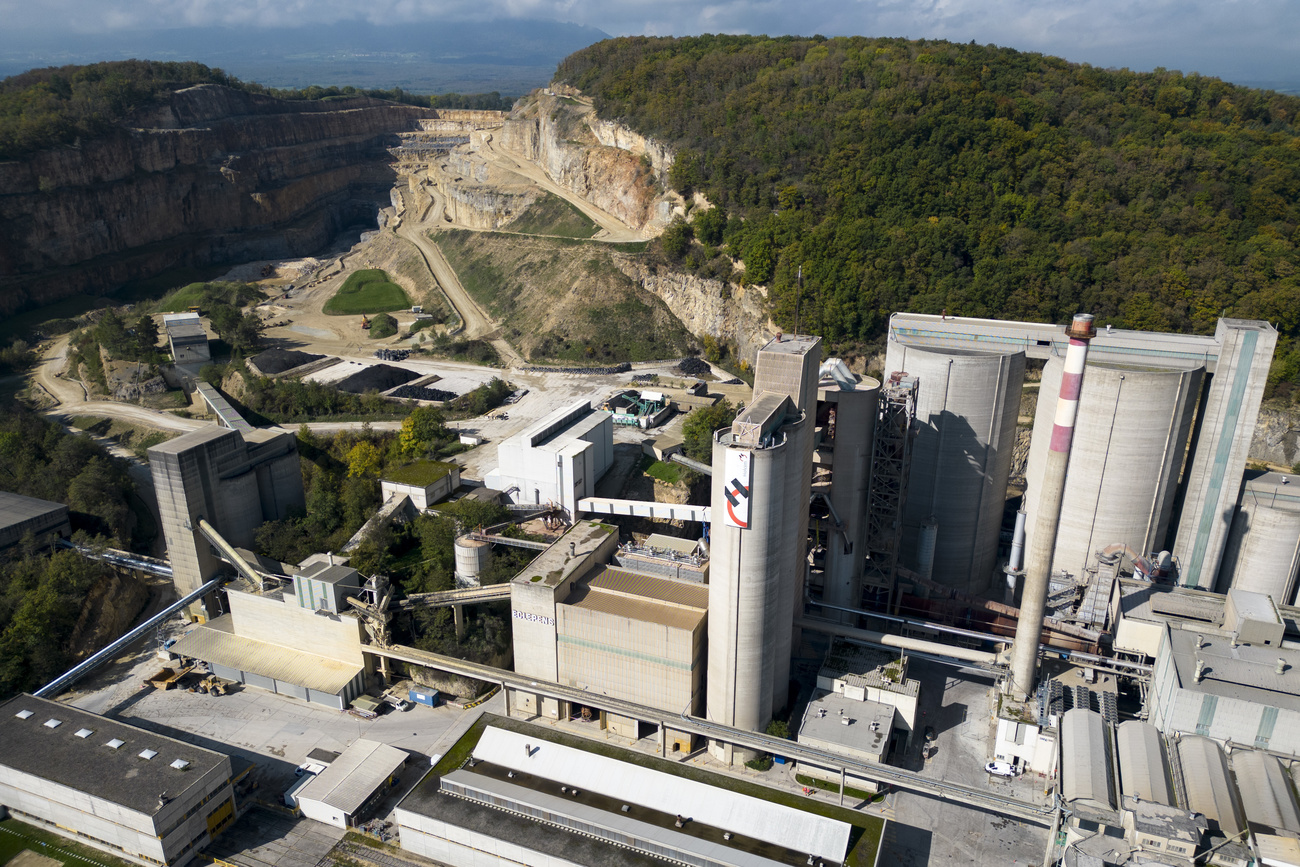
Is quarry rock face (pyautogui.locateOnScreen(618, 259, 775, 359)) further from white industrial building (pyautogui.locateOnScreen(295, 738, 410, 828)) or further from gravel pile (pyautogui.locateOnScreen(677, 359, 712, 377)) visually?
white industrial building (pyautogui.locateOnScreen(295, 738, 410, 828))

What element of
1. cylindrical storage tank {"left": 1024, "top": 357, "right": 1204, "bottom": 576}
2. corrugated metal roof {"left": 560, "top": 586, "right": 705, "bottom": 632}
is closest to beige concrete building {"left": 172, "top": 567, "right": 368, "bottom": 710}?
corrugated metal roof {"left": 560, "top": 586, "right": 705, "bottom": 632}

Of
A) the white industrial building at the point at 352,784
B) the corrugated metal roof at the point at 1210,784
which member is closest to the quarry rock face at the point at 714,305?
the corrugated metal roof at the point at 1210,784

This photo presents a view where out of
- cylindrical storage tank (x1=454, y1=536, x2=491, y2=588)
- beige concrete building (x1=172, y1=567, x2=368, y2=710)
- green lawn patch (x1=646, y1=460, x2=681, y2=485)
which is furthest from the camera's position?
green lawn patch (x1=646, y1=460, x2=681, y2=485)

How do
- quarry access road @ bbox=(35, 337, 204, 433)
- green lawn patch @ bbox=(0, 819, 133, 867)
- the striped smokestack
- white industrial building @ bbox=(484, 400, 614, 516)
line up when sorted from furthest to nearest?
quarry access road @ bbox=(35, 337, 204, 433)
white industrial building @ bbox=(484, 400, 614, 516)
green lawn patch @ bbox=(0, 819, 133, 867)
the striped smokestack

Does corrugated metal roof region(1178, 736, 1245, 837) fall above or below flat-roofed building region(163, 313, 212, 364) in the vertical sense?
below

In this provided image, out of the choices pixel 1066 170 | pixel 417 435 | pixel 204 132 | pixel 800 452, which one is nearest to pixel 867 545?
pixel 800 452

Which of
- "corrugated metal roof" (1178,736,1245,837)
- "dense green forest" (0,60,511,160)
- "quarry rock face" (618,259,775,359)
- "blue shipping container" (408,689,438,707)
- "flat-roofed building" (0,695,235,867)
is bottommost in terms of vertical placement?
"blue shipping container" (408,689,438,707)

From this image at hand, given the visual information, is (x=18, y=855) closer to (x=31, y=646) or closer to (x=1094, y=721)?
(x=31, y=646)

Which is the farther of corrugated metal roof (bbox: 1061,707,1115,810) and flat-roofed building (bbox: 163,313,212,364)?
flat-roofed building (bbox: 163,313,212,364)
